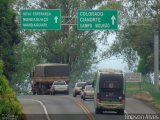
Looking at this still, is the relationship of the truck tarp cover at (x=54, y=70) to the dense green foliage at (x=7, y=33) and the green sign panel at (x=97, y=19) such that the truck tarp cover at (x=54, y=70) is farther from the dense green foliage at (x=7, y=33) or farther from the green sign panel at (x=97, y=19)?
the green sign panel at (x=97, y=19)

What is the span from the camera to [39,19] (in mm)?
53844

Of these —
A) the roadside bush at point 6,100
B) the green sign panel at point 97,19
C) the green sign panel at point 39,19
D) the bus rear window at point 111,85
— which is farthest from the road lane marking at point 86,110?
the roadside bush at point 6,100

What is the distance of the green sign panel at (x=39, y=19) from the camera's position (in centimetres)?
5366

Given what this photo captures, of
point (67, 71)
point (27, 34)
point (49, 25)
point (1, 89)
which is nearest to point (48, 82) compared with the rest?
point (67, 71)

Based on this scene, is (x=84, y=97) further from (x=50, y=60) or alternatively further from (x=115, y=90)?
(x=50, y=60)

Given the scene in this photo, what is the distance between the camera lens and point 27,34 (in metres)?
97.8

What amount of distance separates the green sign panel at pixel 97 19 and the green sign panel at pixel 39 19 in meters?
1.88

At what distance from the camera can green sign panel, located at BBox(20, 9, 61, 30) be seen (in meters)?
53.7

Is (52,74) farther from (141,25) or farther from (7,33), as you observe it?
(141,25)

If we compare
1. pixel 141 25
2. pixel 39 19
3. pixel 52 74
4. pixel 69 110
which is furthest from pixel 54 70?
pixel 69 110

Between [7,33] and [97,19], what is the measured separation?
44.7ft

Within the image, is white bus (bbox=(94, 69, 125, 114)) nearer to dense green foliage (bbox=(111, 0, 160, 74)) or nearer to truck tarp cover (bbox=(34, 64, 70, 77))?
dense green foliage (bbox=(111, 0, 160, 74))

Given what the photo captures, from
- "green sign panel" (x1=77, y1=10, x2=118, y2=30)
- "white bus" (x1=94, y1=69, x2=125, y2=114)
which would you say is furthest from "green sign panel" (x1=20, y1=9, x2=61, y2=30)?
"white bus" (x1=94, y1=69, x2=125, y2=114)

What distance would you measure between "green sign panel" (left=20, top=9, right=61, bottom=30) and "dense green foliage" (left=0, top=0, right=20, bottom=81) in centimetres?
1017
